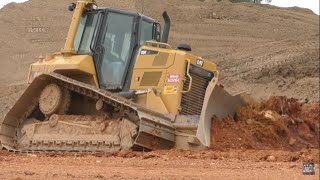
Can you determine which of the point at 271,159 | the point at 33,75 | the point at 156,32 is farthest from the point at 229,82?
the point at 271,159

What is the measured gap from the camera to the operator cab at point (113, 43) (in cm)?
1226

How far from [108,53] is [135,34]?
54 centimetres

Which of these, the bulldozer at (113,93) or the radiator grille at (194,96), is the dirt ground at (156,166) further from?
the radiator grille at (194,96)

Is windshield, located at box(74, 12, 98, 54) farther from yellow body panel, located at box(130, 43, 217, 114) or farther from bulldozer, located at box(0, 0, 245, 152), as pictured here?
yellow body panel, located at box(130, 43, 217, 114)

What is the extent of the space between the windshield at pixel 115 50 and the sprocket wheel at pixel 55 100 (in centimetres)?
63

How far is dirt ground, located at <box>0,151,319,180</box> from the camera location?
763 centimetres

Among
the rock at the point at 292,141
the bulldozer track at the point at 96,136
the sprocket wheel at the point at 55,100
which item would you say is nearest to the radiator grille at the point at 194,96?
the bulldozer track at the point at 96,136

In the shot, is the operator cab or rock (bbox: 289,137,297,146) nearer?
the operator cab

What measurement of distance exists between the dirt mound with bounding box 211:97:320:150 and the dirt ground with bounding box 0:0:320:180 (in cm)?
2

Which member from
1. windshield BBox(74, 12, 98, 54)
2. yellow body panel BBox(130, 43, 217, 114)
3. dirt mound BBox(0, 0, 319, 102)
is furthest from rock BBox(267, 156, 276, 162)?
dirt mound BBox(0, 0, 319, 102)

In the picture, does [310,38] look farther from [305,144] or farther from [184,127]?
[184,127]

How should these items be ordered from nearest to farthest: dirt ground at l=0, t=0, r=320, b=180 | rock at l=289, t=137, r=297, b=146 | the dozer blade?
dirt ground at l=0, t=0, r=320, b=180 < the dozer blade < rock at l=289, t=137, r=297, b=146

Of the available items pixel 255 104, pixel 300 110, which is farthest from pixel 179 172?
pixel 300 110

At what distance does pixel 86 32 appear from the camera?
493 inches
